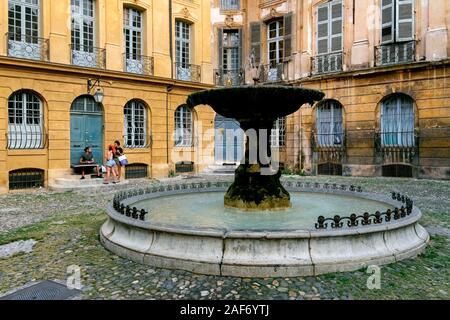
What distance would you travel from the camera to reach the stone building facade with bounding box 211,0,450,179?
15773mm

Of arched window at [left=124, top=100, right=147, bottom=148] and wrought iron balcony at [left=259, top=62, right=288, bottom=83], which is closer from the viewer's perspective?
arched window at [left=124, top=100, right=147, bottom=148]

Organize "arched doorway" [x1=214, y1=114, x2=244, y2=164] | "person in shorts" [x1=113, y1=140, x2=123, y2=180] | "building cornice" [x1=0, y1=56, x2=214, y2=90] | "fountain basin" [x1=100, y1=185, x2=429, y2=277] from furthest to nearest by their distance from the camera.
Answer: "arched doorway" [x1=214, y1=114, x2=244, y2=164]
"person in shorts" [x1=113, y1=140, x2=123, y2=180]
"building cornice" [x1=0, y1=56, x2=214, y2=90]
"fountain basin" [x1=100, y1=185, x2=429, y2=277]

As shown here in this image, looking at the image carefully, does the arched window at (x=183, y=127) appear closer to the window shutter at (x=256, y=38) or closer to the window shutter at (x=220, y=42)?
the window shutter at (x=220, y=42)

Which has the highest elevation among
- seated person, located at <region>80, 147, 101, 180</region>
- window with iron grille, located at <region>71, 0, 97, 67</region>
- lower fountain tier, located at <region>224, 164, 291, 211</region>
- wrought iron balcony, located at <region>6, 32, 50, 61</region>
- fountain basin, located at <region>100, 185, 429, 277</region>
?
window with iron grille, located at <region>71, 0, 97, 67</region>

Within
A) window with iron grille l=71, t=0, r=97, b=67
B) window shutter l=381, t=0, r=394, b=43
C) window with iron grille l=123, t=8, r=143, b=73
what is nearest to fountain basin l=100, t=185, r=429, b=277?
window with iron grille l=71, t=0, r=97, b=67

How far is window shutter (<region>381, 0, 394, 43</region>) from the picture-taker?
17.0m

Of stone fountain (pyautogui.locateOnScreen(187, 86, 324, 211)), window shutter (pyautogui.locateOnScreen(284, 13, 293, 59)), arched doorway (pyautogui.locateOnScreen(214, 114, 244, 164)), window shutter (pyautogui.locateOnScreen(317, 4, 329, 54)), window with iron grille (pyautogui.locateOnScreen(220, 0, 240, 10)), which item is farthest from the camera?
window with iron grille (pyautogui.locateOnScreen(220, 0, 240, 10))

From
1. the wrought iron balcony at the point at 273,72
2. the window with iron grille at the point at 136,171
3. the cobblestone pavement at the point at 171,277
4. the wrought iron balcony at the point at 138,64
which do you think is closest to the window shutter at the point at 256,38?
the wrought iron balcony at the point at 273,72

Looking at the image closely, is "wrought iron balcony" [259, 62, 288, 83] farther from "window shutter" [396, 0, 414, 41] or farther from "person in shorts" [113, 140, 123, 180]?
"person in shorts" [113, 140, 123, 180]

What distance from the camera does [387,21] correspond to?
56.4ft

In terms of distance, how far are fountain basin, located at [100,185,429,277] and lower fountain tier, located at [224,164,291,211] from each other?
221 cm

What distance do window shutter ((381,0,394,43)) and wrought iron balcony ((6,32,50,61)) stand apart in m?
14.1

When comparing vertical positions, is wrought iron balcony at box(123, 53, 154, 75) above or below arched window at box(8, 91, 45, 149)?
above

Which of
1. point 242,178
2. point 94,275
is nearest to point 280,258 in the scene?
point 94,275
